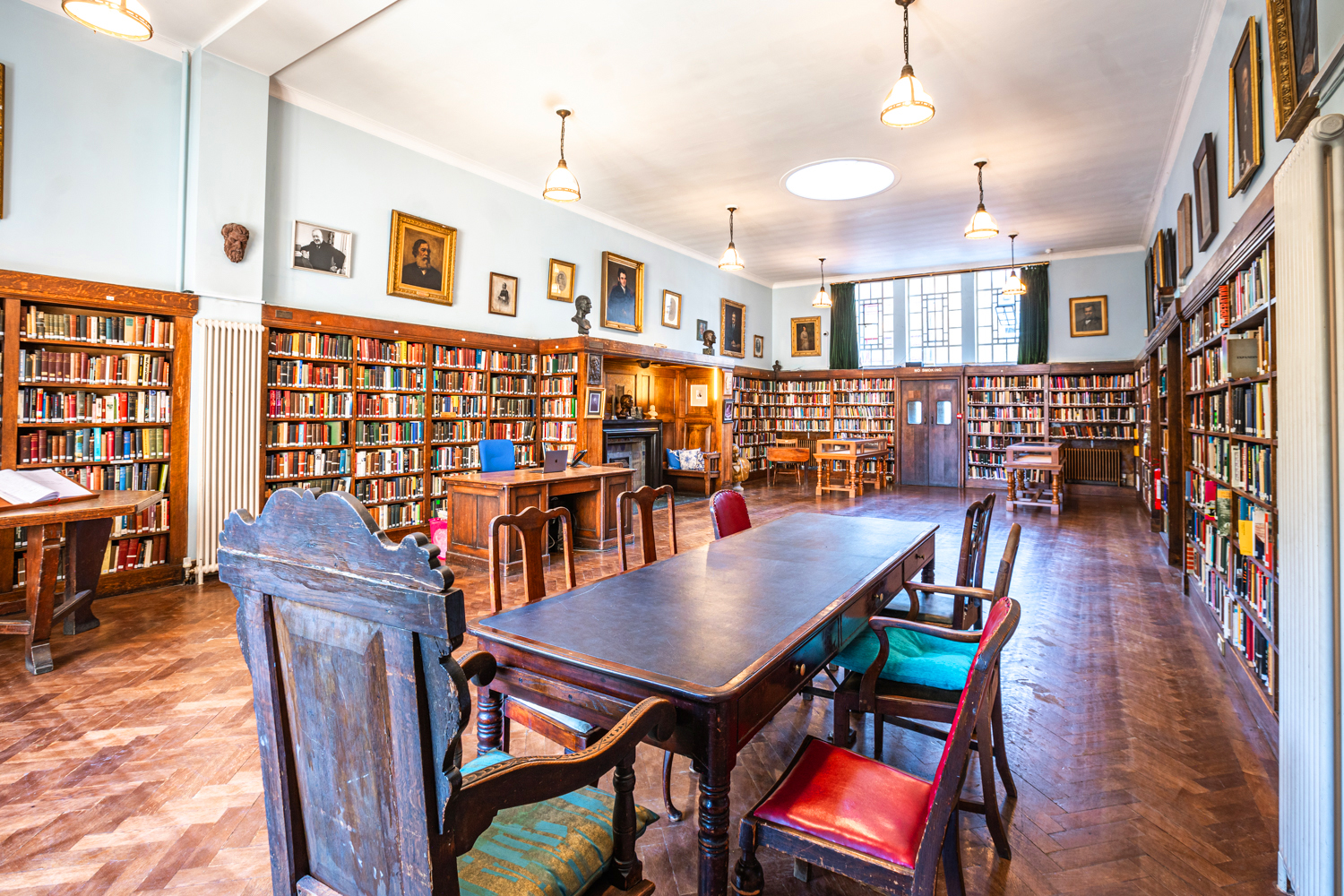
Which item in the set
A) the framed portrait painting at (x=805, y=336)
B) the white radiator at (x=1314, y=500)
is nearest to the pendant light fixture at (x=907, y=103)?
the white radiator at (x=1314, y=500)

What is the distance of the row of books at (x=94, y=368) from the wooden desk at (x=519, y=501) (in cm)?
234

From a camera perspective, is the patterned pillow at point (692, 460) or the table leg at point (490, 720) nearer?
the table leg at point (490, 720)

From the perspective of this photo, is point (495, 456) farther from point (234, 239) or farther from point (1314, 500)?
point (1314, 500)

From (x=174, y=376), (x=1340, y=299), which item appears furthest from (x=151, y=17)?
(x=1340, y=299)

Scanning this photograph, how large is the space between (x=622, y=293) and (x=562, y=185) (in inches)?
171

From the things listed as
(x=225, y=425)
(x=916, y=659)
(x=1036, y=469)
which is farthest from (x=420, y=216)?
(x=1036, y=469)

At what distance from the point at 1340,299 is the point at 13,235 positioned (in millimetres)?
6878

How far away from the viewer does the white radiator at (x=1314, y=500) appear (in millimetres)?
1532

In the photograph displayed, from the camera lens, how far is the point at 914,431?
499 inches

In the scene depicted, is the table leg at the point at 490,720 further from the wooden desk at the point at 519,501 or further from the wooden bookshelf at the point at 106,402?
the wooden bookshelf at the point at 106,402

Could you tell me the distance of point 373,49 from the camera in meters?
5.12

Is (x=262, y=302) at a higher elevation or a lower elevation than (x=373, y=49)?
lower

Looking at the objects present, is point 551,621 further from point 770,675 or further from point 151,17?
point 151,17

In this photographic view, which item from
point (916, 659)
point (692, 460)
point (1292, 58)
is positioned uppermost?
point (1292, 58)
